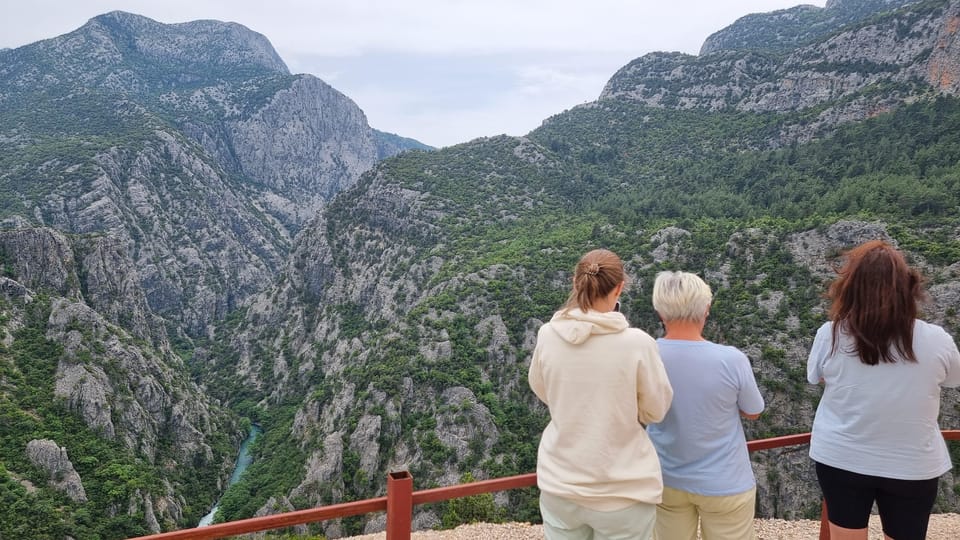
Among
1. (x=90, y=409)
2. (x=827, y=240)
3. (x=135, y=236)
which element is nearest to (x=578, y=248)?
(x=827, y=240)

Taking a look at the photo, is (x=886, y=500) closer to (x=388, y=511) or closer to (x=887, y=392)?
(x=887, y=392)

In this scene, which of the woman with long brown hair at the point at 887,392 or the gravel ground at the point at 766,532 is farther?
→ the gravel ground at the point at 766,532

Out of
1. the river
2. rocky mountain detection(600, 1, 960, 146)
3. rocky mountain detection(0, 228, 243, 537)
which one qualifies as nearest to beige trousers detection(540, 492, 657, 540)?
rocky mountain detection(0, 228, 243, 537)

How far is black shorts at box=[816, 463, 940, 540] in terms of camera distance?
3201 mm

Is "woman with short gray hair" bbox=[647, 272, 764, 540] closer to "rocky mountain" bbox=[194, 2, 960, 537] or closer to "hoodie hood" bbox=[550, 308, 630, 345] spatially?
"hoodie hood" bbox=[550, 308, 630, 345]

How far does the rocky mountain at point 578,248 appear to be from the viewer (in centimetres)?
3533

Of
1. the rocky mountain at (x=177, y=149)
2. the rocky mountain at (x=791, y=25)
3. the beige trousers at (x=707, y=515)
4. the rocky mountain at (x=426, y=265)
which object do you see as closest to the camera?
the beige trousers at (x=707, y=515)

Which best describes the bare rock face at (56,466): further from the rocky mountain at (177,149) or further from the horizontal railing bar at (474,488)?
the rocky mountain at (177,149)

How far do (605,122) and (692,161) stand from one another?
23.5 meters

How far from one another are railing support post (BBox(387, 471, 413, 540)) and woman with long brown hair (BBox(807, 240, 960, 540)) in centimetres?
310

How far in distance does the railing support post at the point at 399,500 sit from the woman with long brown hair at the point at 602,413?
1505 mm

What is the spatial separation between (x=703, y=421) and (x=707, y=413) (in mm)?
60

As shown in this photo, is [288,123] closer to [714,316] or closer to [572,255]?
[572,255]

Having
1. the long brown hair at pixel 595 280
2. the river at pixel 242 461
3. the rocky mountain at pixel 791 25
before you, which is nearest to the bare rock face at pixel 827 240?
the long brown hair at pixel 595 280
